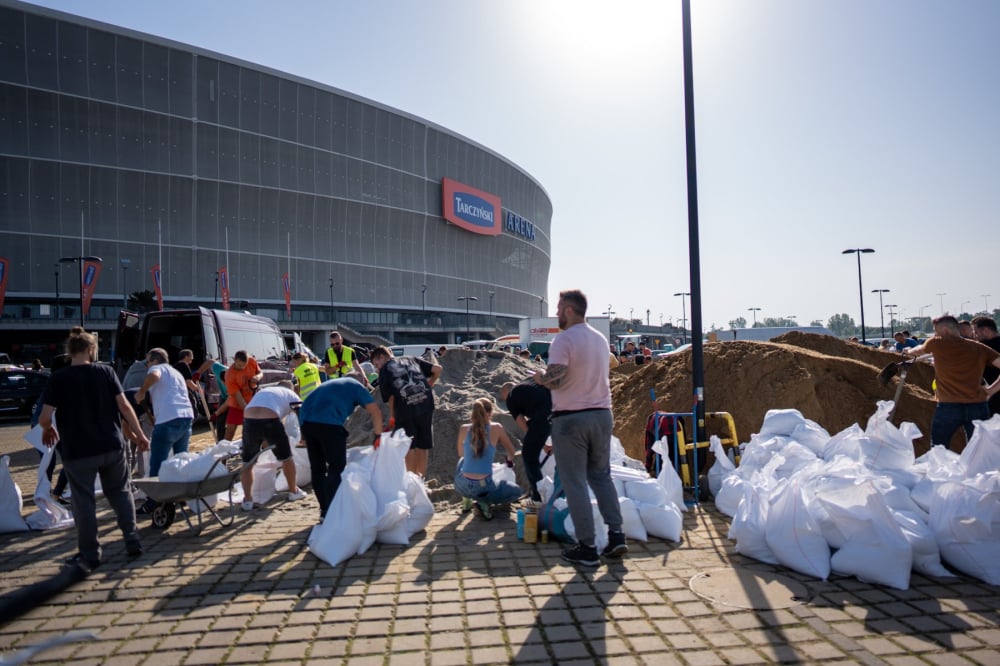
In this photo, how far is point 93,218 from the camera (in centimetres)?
4244

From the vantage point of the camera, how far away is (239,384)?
26.8 feet

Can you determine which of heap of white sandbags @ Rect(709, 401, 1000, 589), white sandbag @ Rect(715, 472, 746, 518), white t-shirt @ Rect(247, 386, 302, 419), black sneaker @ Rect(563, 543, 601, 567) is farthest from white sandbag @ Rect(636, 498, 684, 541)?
white t-shirt @ Rect(247, 386, 302, 419)

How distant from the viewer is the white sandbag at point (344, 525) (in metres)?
4.62

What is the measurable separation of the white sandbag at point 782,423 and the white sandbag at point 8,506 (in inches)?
270

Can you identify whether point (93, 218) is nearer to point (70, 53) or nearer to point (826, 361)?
point (70, 53)

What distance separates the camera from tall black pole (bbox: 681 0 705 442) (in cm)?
678

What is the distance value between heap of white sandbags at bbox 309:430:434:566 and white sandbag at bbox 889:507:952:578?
134 inches

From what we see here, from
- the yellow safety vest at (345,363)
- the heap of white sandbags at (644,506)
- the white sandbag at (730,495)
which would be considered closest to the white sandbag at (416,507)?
the heap of white sandbags at (644,506)

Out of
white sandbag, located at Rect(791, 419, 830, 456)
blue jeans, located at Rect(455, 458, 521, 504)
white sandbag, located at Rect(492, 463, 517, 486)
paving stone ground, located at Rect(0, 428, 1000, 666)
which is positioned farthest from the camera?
white sandbag, located at Rect(492, 463, 517, 486)

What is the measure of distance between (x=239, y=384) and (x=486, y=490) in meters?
3.90

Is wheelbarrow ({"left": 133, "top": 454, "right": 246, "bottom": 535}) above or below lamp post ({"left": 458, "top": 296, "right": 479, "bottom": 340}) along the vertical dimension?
below

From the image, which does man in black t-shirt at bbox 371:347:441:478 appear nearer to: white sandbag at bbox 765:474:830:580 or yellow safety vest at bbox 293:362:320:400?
yellow safety vest at bbox 293:362:320:400

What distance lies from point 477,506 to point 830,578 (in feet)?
10.5

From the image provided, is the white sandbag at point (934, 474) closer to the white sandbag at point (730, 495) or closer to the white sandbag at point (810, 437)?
the white sandbag at point (810, 437)
